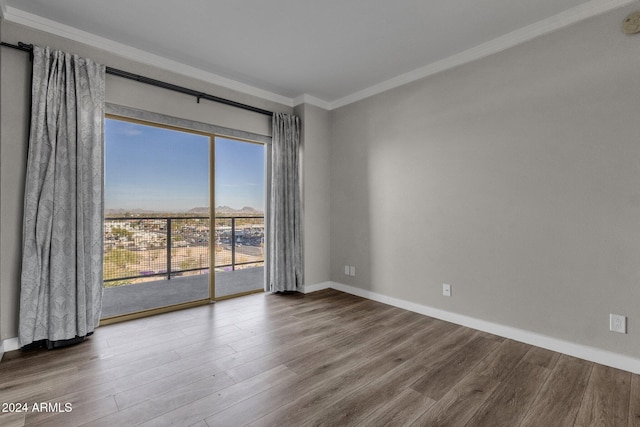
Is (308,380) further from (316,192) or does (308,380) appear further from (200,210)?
(316,192)

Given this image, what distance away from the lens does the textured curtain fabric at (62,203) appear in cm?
243

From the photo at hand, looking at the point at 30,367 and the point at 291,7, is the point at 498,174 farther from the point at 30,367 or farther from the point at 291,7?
the point at 30,367

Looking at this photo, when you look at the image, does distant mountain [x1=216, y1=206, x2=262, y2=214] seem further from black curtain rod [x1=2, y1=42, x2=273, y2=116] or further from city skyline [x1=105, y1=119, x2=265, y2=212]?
black curtain rod [x1=2, y1=42, x2=273, y2=116]

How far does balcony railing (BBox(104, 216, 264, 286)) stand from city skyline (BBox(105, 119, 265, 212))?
0.19m

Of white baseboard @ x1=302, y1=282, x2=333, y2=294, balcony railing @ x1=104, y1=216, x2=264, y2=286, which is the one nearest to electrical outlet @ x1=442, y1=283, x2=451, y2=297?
white baseboard @ x1=302, y1=282, x2=333, y2=294

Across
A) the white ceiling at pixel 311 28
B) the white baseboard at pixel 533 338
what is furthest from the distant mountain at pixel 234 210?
the white baseboard at pixel 533 338

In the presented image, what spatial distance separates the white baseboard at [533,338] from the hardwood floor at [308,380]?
7 centimetres

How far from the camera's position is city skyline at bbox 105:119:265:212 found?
3266 mm

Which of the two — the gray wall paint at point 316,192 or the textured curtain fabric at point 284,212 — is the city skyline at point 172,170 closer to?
the textured curtain fabric at point 284,212

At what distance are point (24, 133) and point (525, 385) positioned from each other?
4224 mm

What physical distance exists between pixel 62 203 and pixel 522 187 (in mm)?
3971

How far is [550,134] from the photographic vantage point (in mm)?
2535

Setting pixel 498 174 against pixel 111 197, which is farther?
pixel 111 197

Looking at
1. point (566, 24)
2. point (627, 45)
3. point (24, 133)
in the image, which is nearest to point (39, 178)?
point (24, 133)
